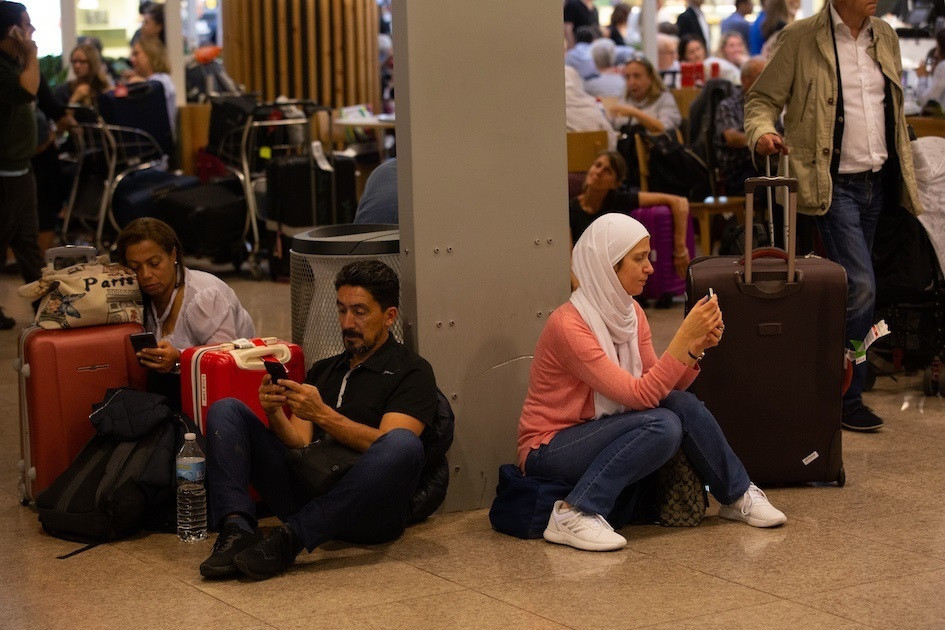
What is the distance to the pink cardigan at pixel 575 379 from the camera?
3.81 metres

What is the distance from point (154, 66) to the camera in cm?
1044

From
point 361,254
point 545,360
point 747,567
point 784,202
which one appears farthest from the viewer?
point 784,202

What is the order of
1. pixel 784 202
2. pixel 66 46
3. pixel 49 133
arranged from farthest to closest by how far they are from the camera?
pixel 66 46 → pixel 49 133 → pixel 784 202

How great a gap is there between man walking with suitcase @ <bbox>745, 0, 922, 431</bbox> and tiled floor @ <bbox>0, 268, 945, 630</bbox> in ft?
3.38

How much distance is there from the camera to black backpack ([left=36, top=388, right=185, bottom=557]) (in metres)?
3.93

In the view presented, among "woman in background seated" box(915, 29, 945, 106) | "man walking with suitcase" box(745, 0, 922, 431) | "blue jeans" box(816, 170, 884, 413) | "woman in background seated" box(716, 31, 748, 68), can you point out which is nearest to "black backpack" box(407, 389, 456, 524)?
"man walking with suitcase" box(745, 0, 922, 431)

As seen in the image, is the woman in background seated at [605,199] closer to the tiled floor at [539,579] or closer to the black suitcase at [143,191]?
the tiled floor at [539,579]

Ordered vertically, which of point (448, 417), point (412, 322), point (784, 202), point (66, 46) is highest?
point (66, 46)

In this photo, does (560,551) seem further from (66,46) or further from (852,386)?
(66,46)

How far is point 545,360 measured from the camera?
3943 mm

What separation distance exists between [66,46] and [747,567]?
30.4ft

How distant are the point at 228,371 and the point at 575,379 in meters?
1.00

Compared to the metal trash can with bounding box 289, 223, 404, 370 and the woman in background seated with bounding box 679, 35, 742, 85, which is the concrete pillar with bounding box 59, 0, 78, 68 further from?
the metal trash can with bounding box 289, 223, 404, 370

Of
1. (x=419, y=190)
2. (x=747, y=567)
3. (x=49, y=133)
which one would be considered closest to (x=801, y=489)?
(x=747, y=567)
